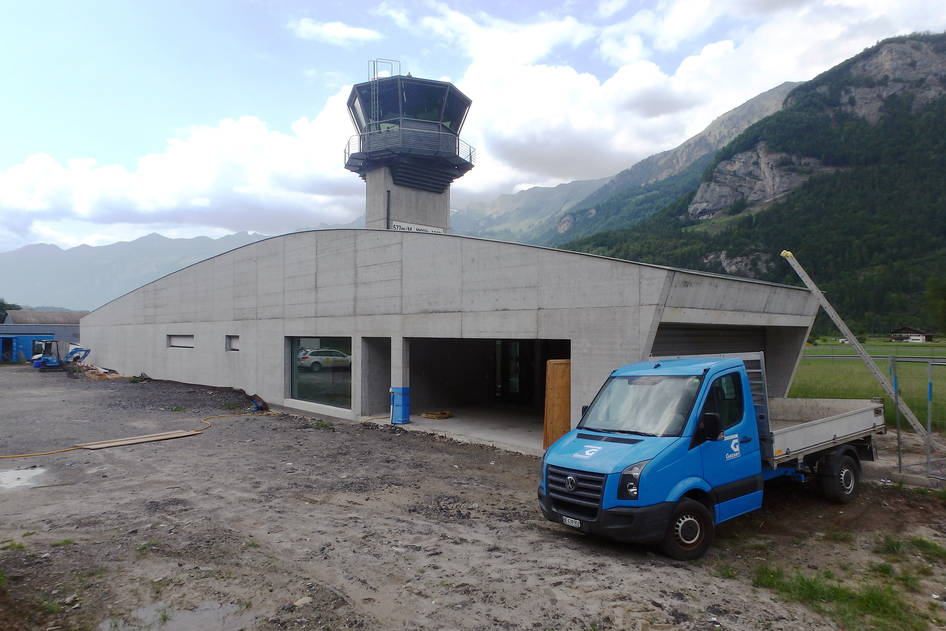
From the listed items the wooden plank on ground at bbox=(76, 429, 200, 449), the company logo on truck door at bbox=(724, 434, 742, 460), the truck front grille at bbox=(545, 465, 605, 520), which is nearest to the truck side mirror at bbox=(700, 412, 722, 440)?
the company logo on truck door at bbox=(724, 434, 742, 460)

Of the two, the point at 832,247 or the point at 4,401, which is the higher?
the point at 832,247

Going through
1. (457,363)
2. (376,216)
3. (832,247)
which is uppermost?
(832,247)

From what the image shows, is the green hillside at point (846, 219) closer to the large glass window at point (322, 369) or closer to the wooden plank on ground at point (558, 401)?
the large glass window at point (322, 369)

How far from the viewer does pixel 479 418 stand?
58.5 ft

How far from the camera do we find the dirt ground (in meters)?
5.21

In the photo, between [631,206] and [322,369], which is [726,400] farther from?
[631,206]

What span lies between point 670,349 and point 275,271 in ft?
51.8

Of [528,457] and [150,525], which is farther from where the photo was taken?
[528,457]

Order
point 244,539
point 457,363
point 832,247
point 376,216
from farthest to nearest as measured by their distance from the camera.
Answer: point 832,247
point 376,216
point 457,363
point 244,539

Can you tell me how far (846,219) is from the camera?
313 feet

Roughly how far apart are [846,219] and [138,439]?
11078cm

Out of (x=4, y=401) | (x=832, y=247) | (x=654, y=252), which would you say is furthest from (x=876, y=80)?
(x=4, y=401)

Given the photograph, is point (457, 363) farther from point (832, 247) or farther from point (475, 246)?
point (832, 247)

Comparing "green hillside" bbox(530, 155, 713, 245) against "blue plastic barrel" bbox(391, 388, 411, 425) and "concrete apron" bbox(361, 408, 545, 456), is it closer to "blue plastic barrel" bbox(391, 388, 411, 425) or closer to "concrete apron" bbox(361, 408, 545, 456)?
"concrete apron" bbox(361, 408, 545, 456)
